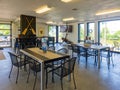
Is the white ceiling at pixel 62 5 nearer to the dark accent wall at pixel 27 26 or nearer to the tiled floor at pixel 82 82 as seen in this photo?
the dark accent wall at pixel 27 26

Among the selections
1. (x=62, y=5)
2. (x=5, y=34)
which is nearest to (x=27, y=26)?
(x=62, y=5)

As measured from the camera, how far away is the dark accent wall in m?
7.73

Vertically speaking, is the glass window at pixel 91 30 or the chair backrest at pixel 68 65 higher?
the glass window at pixel 91 30

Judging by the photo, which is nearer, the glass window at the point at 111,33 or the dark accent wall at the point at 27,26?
the dark accent wall at the point at 27,26

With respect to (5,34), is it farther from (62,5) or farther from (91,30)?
(62,5)

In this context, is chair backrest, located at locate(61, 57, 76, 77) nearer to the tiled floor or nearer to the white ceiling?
Result: the tiled floor

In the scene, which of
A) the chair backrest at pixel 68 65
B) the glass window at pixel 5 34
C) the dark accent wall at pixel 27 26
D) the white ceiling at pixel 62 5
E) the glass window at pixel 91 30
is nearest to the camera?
the chair backrest at pixel 68 65

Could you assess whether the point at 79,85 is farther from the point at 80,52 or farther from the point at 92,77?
the point at 80,52

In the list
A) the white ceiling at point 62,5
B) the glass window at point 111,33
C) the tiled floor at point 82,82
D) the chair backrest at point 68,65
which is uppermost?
the white ceiling at point 62,5

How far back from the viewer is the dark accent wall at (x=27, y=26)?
7.73 meters

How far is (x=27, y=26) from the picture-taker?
7.98m

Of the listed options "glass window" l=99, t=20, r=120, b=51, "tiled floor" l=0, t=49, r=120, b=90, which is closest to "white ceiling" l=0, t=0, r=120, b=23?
"tiled floor" l=0, t=49, r=120, b=90

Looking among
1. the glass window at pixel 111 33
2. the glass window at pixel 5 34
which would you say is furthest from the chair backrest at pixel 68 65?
the glass window at pixel 5 34

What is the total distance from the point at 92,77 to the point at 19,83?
2132 millimetres
